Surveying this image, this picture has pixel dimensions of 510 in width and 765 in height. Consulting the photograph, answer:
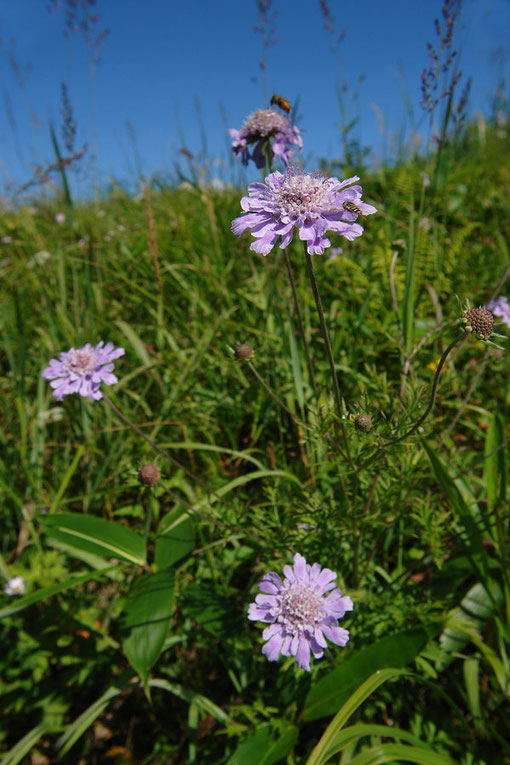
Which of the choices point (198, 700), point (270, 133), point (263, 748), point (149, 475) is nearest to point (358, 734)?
point (263, 748)

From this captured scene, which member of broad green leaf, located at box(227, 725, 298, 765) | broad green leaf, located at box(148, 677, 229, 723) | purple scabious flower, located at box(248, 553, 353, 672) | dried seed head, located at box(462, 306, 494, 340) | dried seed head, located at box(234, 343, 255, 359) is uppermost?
dried seed head, located at box(234, 343, 255, 359)

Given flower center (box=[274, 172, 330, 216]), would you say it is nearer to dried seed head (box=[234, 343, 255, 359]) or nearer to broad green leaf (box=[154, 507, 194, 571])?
dried seed head (box=[234, 343, 255, 359])

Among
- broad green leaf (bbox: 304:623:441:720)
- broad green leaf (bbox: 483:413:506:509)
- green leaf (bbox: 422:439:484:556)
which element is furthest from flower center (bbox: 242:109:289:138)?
A: broad green leaf (bbox: 304:623:441:720)

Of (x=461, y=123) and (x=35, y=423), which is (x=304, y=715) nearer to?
(x=35, y=423)

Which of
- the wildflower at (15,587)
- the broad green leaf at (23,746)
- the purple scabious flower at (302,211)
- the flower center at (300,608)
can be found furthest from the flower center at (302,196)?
the broad green leaf at (23,746)

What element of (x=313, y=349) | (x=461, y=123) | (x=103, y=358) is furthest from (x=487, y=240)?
(x=103, y=358)
